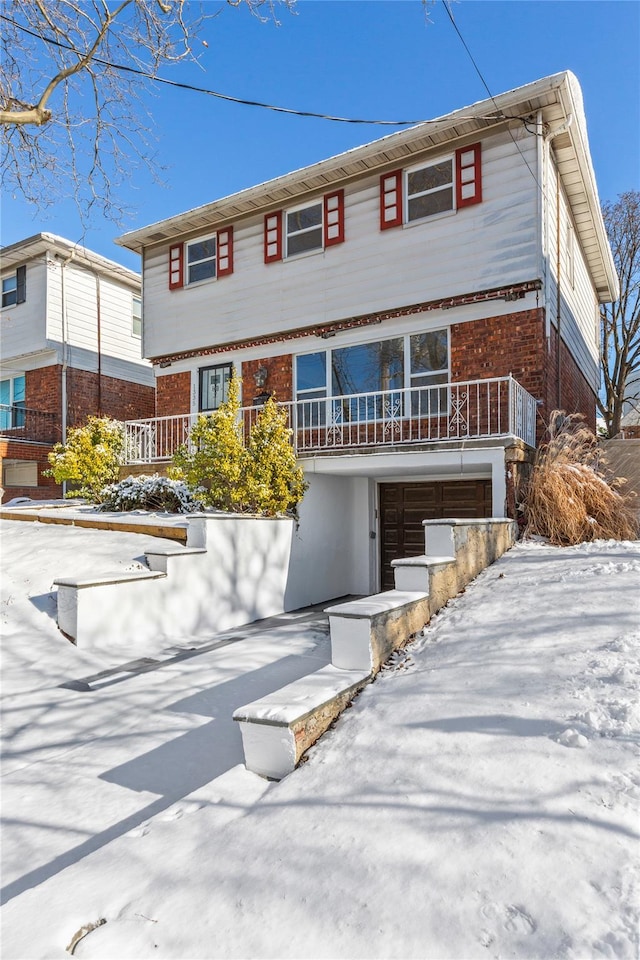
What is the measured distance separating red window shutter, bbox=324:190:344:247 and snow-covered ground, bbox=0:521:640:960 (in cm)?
835

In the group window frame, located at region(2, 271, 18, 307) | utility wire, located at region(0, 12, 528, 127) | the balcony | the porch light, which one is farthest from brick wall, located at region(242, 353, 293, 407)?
window frame, located at region(2, 271, 18, 307)

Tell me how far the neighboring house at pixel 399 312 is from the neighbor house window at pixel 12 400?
18.2 ft

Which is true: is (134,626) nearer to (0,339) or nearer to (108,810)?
(108,810)

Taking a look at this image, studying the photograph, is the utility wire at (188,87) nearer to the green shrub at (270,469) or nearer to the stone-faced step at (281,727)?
the green shrub at (270,469)

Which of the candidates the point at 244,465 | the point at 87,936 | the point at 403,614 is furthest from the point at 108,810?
the point at 244,465

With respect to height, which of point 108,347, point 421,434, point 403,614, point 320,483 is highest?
point 108,347

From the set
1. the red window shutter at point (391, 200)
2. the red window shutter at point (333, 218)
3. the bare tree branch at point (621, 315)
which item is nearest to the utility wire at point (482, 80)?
the red window shutter at point (391, 200)

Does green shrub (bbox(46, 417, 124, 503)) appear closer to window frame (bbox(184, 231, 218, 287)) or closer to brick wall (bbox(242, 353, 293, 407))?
brick wall (bbox(242, 353, 293, 407))

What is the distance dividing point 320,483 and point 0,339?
37.8ft

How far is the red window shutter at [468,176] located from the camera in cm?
897

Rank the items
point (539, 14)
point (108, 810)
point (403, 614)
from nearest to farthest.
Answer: point (108, 810) < point (403, 614) < point (539, 14)

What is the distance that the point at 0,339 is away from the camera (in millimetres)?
15562

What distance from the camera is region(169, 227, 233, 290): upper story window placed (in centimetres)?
1183

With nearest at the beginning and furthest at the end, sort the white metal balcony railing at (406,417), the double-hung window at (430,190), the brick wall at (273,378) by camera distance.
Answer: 1. the white metal balcony railing at (406,417)
2. the double-hung window at (430,190)
3. the brick wall at (273,378)
